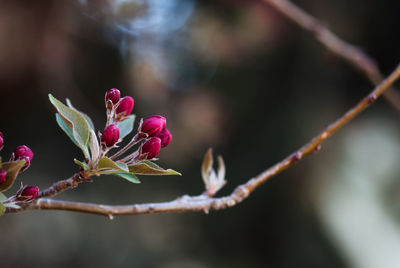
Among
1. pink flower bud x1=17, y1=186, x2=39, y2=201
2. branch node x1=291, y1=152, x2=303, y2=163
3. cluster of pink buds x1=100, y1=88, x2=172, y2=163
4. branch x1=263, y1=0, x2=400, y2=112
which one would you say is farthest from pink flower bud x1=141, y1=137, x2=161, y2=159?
branch x1=263, y1=0, x2=400, y2=112

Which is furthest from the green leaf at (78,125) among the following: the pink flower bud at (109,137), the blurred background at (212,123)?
the blurred background at (212,123)

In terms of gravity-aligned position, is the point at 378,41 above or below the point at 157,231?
above

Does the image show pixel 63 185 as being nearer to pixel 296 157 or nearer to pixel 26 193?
pixel 26 193

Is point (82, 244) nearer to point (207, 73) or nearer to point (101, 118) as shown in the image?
point (101, 118)

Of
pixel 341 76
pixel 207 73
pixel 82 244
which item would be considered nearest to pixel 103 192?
pixel 82 244

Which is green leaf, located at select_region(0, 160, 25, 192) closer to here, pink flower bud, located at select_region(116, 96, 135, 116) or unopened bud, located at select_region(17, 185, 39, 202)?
unopened bud, located at select_region(17, 185, 39, 202)

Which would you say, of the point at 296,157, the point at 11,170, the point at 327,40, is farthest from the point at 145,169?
the point at 327,40

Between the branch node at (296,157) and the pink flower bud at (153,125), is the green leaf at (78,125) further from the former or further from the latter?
the branch node at (296,157)
